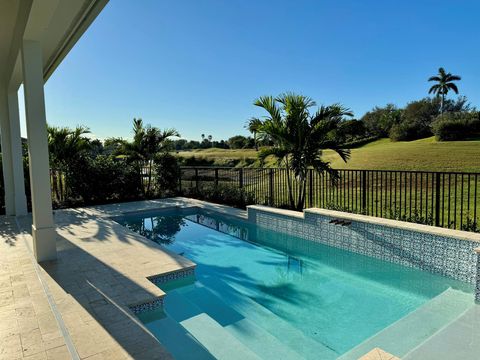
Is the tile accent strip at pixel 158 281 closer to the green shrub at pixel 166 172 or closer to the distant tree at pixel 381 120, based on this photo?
the green shrub at pixel 166 172

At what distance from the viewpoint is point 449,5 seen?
8820 mm

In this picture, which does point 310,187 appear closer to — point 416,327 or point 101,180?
point 416,327

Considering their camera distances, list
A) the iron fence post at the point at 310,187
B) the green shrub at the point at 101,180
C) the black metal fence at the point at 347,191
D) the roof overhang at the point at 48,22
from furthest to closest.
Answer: the green shrub at the point at 101,180
the iron fence post at the point at 310,187
the black metal fence at the point at 347,191
the roof overhang at the point at 48,22

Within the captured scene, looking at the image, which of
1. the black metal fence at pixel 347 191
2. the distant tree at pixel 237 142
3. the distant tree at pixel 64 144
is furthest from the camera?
the distant tree at pixel 237 142

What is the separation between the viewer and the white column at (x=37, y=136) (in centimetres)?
389

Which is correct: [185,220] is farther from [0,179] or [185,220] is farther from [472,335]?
[472,335]

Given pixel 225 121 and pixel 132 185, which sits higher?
pixel 225 121

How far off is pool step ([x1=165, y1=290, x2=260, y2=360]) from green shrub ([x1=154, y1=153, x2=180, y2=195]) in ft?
24.0

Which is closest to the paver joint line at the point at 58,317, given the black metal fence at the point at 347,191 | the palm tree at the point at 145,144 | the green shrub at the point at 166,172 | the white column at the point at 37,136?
the white column at the point at 37,136

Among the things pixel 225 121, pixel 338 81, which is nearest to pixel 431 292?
pixel 338 81

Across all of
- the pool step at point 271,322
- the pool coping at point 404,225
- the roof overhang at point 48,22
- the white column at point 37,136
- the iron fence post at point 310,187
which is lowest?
the pool step at point 271,322

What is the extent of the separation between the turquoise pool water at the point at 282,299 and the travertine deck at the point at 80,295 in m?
0.42

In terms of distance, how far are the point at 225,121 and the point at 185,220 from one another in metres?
20.6

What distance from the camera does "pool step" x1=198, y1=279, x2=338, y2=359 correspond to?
2.90m
